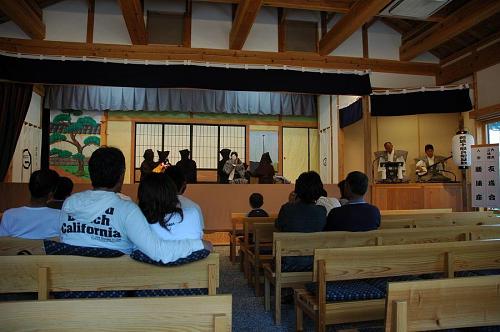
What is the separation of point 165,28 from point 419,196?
15.2 feet

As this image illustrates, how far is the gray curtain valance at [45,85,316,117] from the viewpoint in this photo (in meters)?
7.68

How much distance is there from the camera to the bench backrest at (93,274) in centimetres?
128

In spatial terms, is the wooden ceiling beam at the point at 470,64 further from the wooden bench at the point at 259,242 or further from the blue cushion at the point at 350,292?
the blue cushion at the point at 350,292

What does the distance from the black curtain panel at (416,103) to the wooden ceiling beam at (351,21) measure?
112 centimetres

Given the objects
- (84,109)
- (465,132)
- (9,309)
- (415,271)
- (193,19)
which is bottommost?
(415,271)

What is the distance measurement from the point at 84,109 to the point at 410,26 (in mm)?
6429

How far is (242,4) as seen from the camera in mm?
4148

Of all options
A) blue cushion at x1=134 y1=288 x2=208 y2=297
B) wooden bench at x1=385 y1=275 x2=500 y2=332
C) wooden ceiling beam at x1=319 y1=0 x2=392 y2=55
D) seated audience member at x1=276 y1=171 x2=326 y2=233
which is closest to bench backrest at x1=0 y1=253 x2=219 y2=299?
blue cushion at x1=134 y1=288 x2=208 y2=297

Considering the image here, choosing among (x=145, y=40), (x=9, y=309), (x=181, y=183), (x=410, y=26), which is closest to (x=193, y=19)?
(x=145, y=40)

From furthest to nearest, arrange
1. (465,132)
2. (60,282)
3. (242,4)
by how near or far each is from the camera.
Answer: (465,132) < (242,4) < (60,282)

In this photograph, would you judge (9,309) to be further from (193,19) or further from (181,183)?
(193,19)

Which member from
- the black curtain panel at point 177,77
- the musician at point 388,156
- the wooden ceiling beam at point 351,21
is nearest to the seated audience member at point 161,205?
the wooden ceiling beam at point 351,21

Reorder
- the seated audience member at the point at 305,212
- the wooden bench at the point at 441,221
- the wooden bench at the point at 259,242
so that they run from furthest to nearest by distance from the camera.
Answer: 1. the wooden bench at the point at 441,221
2. the wooden bench at the point at 259,242
3. the seated audience member at the point at 305,212

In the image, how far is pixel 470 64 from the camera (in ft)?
18.0
